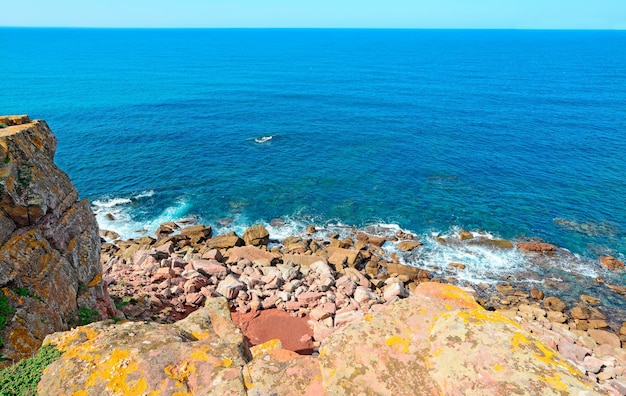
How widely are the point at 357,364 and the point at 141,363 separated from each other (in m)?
7.35

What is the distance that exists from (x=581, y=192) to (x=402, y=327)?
191ft

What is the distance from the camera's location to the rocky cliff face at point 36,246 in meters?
17.7

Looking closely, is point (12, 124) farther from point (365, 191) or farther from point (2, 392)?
point (365, 191)

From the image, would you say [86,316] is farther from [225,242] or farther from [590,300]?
[590,300]

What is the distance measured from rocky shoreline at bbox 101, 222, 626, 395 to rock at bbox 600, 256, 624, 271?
3.7 inches

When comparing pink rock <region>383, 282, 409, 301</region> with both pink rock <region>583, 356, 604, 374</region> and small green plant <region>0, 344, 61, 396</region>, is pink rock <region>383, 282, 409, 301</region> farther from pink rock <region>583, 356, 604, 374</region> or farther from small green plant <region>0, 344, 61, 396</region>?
small green plant <region>0, 344, 61, 396</region>

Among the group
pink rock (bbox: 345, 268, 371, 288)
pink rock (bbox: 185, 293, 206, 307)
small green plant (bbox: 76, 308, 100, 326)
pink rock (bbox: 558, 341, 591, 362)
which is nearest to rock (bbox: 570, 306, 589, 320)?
pink rock (bbox: 558, 341, 591, 362)

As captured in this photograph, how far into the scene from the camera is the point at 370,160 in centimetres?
7181

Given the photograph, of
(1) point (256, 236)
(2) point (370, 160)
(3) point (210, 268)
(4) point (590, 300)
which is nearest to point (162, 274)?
(3) point (210, 268)

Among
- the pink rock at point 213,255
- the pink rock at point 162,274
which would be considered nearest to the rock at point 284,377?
the pink rock at point 162,274

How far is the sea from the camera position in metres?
50.6

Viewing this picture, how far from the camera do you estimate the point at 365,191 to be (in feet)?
199

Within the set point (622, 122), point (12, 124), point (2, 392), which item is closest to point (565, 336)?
point (2, 392)

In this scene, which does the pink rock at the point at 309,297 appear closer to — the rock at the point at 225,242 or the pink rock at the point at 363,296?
the pink rock at the point at 363,296
